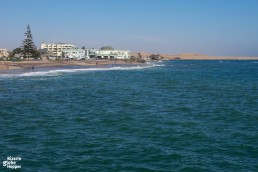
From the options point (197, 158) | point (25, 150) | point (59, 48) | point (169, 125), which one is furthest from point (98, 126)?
point (59, 48)

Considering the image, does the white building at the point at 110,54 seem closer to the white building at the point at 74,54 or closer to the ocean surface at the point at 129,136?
the white building at the point at 74,54

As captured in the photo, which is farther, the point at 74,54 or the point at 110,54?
the point at 110,54

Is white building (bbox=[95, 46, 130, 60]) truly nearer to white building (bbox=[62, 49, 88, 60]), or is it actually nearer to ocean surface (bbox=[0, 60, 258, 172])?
white building (bbox=[62, 49, 88, 60])

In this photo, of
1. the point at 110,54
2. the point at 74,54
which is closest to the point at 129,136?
the point at 74,54

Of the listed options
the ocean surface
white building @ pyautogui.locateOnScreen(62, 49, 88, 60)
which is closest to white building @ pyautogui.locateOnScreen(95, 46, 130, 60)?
white building @ pyautogui.locateOnScreen(62, 49, 88, 60)

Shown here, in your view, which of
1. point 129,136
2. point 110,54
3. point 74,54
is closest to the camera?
point 129,136

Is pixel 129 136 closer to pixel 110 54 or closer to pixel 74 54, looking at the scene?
pixel 74 54

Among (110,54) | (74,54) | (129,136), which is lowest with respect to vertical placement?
(129,136)

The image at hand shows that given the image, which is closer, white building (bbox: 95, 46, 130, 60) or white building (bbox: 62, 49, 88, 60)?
white building (bbox: 62, 49, 88, 60)

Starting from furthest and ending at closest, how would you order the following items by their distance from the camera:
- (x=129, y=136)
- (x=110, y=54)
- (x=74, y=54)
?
(x=110, y=54), (x=74, y=54), (x=129, y=136)

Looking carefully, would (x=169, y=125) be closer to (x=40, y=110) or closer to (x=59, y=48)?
(x=40, y=110)

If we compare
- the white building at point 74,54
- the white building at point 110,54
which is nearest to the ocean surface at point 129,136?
the white building at point 74,54

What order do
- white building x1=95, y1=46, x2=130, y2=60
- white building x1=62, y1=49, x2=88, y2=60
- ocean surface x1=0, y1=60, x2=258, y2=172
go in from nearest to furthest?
ocean surface x1=0, y1=60, x2=258, y2=172 → white building x1=62, y1=49, x2=88, y2=60 → white building x1=95, y1=46, x2=130, y2=60

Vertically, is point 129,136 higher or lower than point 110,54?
lower
